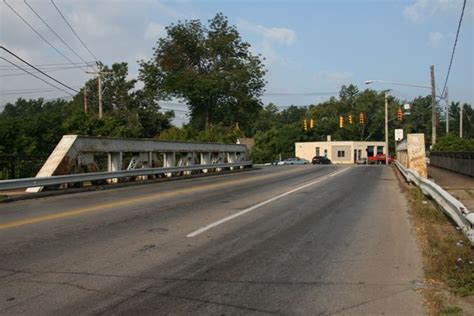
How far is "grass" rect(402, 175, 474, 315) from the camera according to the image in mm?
5520

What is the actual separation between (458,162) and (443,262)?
24.0 metres

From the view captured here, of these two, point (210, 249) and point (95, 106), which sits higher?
point (95, 106)

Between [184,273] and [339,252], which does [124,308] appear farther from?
[339,252]

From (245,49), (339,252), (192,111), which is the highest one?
(245,49)

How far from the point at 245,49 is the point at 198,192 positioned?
3554 centimetres

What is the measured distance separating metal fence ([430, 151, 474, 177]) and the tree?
18.5 meters

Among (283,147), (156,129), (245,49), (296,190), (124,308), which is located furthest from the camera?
(283,147)

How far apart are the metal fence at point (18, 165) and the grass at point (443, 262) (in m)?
15.5

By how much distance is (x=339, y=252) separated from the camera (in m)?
7.92

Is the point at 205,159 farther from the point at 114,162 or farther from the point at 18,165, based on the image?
the point at 18,165

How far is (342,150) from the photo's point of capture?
91.9 meters

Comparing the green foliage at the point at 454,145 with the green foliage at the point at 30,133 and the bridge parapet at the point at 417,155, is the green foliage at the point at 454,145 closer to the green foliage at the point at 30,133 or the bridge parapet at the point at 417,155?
the bridge parapet at the point at 417,155

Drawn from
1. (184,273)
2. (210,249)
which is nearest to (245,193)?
(210,249)

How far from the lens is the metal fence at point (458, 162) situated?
2483cm
